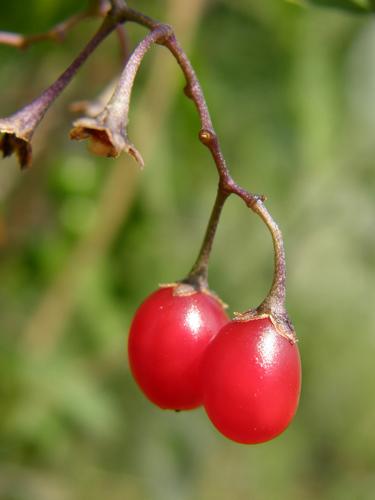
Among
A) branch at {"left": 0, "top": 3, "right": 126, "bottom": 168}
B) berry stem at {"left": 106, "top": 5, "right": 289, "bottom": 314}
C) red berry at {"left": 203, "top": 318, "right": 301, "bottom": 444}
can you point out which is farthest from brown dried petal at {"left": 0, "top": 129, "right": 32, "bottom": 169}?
red berry at {"left": 203, "top": 318, "right": 301, "bottom": 444}

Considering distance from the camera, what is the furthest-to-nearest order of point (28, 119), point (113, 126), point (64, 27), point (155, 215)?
point (155, 215)
point (64, 27)
point (28, 119)
point (113, 126)

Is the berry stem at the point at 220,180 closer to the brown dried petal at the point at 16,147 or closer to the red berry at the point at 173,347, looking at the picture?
the red berry at the point at 173,347

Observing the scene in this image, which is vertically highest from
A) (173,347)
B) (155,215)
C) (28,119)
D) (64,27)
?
(28,119)

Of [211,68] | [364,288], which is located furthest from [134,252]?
[364,288]

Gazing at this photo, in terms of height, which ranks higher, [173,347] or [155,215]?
[173,347]

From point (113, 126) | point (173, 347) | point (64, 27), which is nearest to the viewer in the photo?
point (113, 126)

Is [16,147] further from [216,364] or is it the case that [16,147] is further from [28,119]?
[216,364]

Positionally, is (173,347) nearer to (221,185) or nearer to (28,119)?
(221,185)

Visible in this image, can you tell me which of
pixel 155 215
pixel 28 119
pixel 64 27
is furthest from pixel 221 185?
pixel 155 215

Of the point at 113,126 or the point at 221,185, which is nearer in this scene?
the point at 113,126
